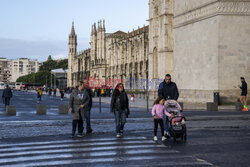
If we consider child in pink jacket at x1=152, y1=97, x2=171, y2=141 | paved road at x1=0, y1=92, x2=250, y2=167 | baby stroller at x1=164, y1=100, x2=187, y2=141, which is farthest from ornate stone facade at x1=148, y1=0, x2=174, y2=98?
baby stroller at x1=164, y1=100, x2=187, y2=141

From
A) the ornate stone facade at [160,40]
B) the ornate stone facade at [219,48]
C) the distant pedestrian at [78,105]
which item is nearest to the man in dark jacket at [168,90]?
the distant pedestrian at [78,105]

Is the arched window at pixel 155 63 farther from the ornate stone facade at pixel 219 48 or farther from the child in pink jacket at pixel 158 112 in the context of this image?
the child in pink jacket at pixel 158 112

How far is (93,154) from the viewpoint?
8.81 meters

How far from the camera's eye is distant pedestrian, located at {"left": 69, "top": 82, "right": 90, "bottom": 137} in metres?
12.1

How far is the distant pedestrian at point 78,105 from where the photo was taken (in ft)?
39.9

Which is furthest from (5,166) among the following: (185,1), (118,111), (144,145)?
(185,1)

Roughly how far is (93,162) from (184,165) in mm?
1684

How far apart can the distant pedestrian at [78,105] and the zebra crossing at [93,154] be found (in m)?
0.94

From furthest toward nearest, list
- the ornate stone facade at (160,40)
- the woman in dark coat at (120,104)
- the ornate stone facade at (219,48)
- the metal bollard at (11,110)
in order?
the ornate stone facade at (160,40), the ornate stone facade at (219,48), the metal bollard at (11,110), the woman in dark coat at (120,104)

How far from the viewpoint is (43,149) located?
31.4 ft

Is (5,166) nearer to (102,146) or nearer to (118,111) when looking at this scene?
(102,146)

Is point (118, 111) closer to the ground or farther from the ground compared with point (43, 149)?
farther from the ground

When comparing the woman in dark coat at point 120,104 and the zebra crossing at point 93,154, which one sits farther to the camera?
the woman in dark coat at point 120,104

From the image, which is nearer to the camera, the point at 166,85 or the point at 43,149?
the point at 43,149
